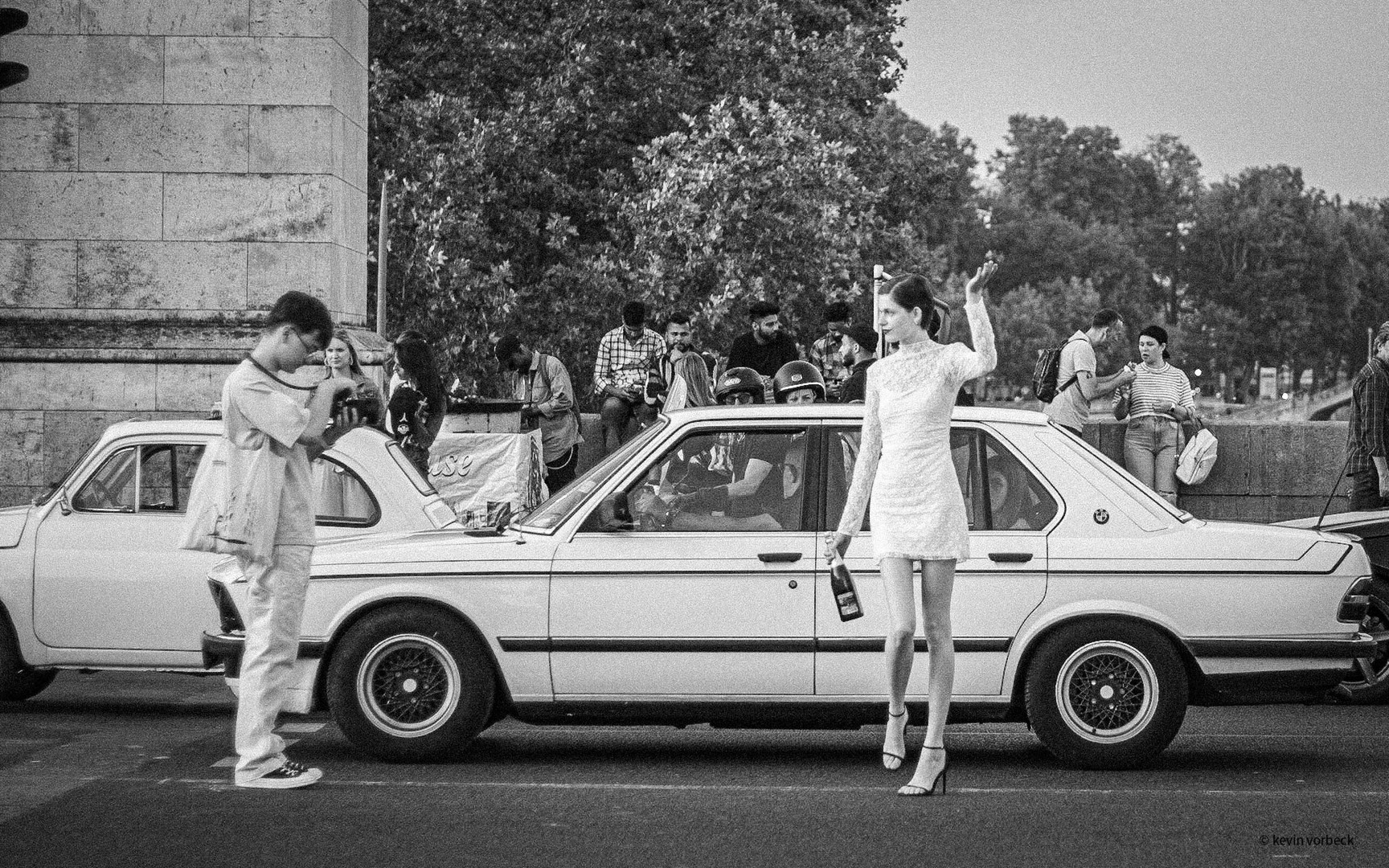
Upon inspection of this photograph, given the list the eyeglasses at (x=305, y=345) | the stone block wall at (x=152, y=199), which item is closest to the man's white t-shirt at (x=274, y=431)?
the eyeglasses at (x=305, y=345)

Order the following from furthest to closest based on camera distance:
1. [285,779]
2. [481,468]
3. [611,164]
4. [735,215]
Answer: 1. [611,164]
2. [735,215]
3. [481,468]
4. [285,779]

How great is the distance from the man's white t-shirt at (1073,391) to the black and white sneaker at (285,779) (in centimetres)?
813

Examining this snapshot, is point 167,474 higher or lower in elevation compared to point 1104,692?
higher

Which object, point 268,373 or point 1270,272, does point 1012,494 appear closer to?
point 268,373

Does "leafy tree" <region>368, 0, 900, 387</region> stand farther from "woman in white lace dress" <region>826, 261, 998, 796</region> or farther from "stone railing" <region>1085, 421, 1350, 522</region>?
"woman in white lace dress" <region>826, 261, 998, 796</region>

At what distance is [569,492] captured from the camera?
25.5ft

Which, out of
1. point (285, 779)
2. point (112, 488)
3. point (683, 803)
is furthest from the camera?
point (112, 488)

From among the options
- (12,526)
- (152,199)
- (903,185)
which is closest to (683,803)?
(12,526)

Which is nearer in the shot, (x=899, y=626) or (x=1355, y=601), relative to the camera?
(x=899, y=626)

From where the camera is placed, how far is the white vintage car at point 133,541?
29.8 ft

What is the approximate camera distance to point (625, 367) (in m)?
14.1

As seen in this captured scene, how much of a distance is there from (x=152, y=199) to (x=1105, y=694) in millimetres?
9708

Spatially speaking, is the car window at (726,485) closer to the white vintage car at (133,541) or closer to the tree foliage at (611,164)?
the white vintage car at (133,541)

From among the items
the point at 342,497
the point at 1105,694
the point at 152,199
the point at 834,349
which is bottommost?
the point at 1105,694
